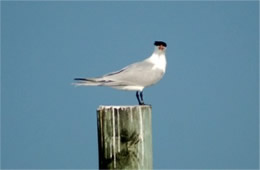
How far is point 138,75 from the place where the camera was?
9375 mm

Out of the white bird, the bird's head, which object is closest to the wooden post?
the white bird

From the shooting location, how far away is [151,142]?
5156 millimetres

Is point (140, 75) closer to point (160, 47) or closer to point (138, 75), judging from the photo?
point (138, 75)

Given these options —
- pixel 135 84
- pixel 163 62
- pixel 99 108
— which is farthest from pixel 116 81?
pixel 99 108

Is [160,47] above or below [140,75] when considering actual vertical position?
above

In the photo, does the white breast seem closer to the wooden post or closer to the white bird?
the white bird

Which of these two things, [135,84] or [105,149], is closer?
[105,149]

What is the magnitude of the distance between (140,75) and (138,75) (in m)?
0.05

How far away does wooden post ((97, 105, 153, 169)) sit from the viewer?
4977 millimetres

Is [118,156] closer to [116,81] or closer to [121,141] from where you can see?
[121,141]

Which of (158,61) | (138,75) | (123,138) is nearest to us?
(123,138)

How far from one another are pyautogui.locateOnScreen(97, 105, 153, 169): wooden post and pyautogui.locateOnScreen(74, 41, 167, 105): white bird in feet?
11.0

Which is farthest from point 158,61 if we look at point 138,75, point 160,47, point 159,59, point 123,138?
point 123,138

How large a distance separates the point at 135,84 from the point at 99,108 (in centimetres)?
429
